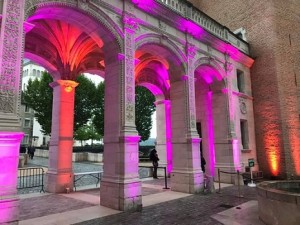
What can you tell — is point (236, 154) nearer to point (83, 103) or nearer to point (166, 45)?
point (166, 45)

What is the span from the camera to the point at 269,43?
16.4m

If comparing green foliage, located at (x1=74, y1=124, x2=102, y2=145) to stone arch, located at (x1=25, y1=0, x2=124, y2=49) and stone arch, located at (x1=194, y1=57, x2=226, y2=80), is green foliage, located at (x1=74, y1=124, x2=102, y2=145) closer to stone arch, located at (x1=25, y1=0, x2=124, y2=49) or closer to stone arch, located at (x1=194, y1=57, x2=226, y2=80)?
stone arch, located at (x1=194, y1=57, x2=226, y2=80)

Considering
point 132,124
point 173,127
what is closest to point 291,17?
point 173,127

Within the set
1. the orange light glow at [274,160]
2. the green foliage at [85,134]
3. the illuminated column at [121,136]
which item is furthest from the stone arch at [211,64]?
the green foliage at [85,134]

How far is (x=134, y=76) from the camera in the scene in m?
9.46

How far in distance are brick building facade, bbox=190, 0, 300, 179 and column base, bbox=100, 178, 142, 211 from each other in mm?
11311

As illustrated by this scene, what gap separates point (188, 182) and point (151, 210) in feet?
10.4

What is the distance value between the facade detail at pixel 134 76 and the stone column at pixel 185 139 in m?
0.05

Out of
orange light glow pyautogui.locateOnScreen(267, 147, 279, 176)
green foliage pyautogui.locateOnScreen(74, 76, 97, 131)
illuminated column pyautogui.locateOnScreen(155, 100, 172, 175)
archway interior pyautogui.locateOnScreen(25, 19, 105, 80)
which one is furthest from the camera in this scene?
green foliage pyautogui.locateOnScreen(74, 76, 97, 131)

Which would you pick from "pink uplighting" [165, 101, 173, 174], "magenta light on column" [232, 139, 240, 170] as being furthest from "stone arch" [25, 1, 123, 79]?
"magenta light on column" [232, 139, 240, 170]

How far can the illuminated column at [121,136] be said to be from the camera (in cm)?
798

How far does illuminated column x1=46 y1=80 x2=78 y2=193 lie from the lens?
1083cm

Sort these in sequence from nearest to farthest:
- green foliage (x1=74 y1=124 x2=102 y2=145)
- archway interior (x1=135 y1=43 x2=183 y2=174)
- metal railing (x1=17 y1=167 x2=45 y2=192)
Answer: metal railing (x1=17 y1=167 x2=45 y2=192)
archway interior (x1=135 y1=43 x2=183 y2=174)
green foliage (x1=74 y1=124 x2=102 y2=145)

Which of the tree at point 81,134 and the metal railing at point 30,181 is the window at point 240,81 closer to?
the metal railing at point 30,181
